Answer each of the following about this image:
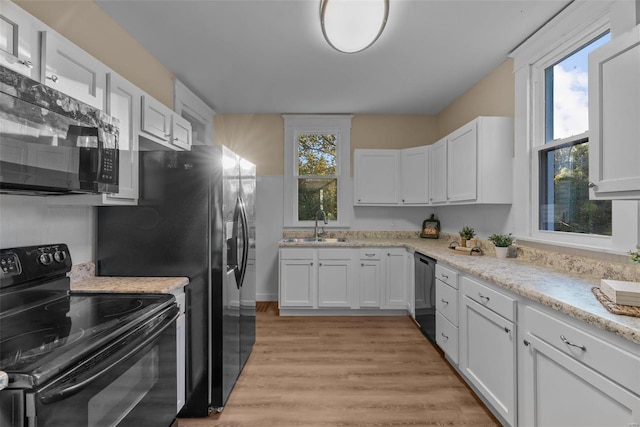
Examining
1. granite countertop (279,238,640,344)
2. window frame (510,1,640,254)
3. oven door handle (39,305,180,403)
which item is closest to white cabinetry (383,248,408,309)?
granite countertop (279,238,640,344)

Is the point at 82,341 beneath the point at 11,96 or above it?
beneath

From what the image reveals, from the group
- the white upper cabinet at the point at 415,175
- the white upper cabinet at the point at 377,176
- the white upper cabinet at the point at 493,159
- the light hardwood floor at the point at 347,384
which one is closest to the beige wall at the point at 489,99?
the white upper cabinet at the point at 493,159

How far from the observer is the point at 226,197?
2031mm

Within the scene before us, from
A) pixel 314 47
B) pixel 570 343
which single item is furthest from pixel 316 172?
pixel 570 343

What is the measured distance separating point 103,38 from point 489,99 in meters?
3.30

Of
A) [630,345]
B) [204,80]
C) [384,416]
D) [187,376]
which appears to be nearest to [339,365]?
[384,416]

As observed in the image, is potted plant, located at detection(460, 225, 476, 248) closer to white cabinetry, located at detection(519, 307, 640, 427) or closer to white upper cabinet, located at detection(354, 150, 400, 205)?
white upper cabinet, located at detection(354, 150, 400, 205)

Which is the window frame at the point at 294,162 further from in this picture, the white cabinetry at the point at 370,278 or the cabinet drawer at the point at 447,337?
the cabinet drawer at the point at 447,337

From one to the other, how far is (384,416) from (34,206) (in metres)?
2.29

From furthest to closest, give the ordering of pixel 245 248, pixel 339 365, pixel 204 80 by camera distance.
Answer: pixel 204 80
pixel 339 365
pixel 245 248

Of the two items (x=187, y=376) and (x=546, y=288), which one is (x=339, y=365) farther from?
(x=546, y=288)

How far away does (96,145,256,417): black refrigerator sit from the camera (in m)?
1.92

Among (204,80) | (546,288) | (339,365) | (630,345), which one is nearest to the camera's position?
(630,345)

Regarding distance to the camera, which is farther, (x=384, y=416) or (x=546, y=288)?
(x=384, y=416)
